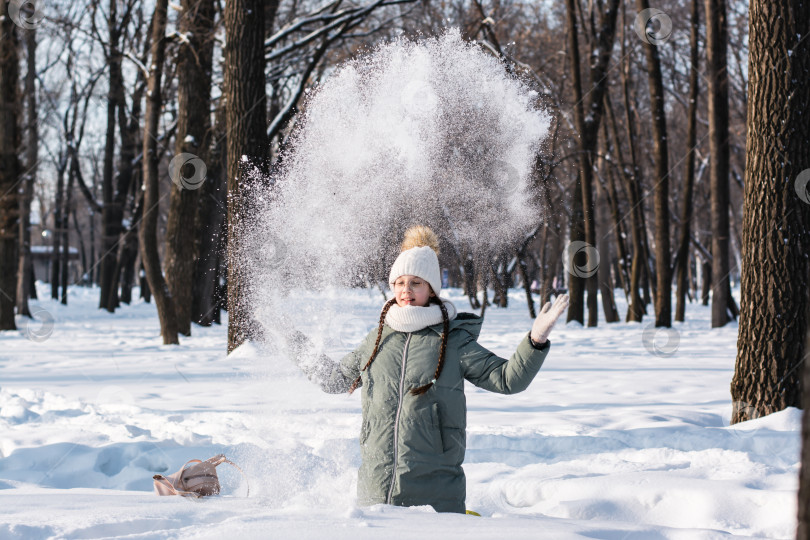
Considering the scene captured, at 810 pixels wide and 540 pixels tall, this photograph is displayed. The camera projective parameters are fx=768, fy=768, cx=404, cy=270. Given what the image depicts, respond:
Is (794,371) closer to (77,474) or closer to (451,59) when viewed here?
(77,474)

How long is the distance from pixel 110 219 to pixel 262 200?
17.8 m

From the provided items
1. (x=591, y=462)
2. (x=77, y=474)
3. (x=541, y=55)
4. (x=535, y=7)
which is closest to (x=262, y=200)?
(x=77, y=474)

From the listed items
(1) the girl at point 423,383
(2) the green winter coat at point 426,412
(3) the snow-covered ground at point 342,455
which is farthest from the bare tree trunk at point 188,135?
(2) the green winter coat at point 426,412

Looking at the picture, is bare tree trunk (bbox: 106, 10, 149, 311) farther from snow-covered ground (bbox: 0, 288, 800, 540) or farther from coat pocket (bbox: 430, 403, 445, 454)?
coat pocket (bbox: 430, 403, 445, 454)

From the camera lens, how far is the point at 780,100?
576 centimetres

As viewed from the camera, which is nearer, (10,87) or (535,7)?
(10,87)

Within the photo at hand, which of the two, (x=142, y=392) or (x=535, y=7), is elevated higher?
(x=535, y=7)

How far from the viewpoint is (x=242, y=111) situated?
9820 mm

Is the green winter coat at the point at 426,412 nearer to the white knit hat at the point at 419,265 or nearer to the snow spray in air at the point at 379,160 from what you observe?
the white knit hat at the point at 419,265

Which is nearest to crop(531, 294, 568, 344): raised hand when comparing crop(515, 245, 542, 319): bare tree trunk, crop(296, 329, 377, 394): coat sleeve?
crop(296, 329, 377, 394): coat sleeve

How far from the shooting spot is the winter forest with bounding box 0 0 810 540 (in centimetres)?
337

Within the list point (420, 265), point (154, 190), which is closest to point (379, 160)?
point (154, 190)

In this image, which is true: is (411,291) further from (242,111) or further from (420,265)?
(242,111)

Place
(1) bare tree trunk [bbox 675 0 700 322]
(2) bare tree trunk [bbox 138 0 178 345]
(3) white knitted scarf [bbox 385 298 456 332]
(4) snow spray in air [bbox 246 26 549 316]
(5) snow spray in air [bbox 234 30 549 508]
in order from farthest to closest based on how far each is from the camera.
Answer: (1) bare tree trunk [bbox 675 0 700 322] < (2) bare tree trunk [bbox 138 0 178 345] < (4) snow spray in air [bbox 246 26 549 316] < (5) snow spray in air [bbox 234 30 549 508] < (3) white knitted scarf [bbox 385 298 456 332]
